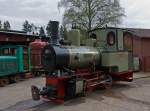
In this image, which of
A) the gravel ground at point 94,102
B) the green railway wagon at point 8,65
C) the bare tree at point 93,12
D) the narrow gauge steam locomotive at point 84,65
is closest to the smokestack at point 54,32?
the narrow gauge steam locomotive at point 84,65

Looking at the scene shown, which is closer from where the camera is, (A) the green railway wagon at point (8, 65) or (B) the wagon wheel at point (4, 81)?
(B) the wagon wheel at point (4, 81)

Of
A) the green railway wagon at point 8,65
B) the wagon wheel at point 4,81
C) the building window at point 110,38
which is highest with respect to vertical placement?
the building window at point 110,38

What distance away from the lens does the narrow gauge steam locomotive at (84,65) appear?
10234mm

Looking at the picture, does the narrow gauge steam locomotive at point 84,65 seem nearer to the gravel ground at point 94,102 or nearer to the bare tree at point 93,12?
the gravel ground at point 94,102

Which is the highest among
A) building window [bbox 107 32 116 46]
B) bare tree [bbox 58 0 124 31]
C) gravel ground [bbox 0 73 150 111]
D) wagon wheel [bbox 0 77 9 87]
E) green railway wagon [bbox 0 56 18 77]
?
bare tree [bbox 58 0 124 31]

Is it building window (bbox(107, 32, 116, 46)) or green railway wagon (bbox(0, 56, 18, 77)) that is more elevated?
building window (bbox(107, 32, 116, 46))

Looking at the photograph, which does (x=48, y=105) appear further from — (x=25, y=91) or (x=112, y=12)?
(x=112, y=12)

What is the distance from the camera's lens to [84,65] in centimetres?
1187

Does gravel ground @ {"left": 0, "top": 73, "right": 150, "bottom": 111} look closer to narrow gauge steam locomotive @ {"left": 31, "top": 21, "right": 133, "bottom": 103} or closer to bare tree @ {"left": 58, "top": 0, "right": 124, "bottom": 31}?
narrow gauge steam locomotive @ {"left": 31, "top": 21, "right": 133, "bottom": 103}

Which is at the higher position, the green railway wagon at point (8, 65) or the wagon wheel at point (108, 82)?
the green railway wagon at point (8, 65)

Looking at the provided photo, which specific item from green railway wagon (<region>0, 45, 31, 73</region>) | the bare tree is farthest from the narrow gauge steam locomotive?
the bare tree

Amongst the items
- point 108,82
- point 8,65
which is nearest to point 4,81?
point 8,65

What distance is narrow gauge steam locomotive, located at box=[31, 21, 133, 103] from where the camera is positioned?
1023 centimetres

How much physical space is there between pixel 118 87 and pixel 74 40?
132 inches
